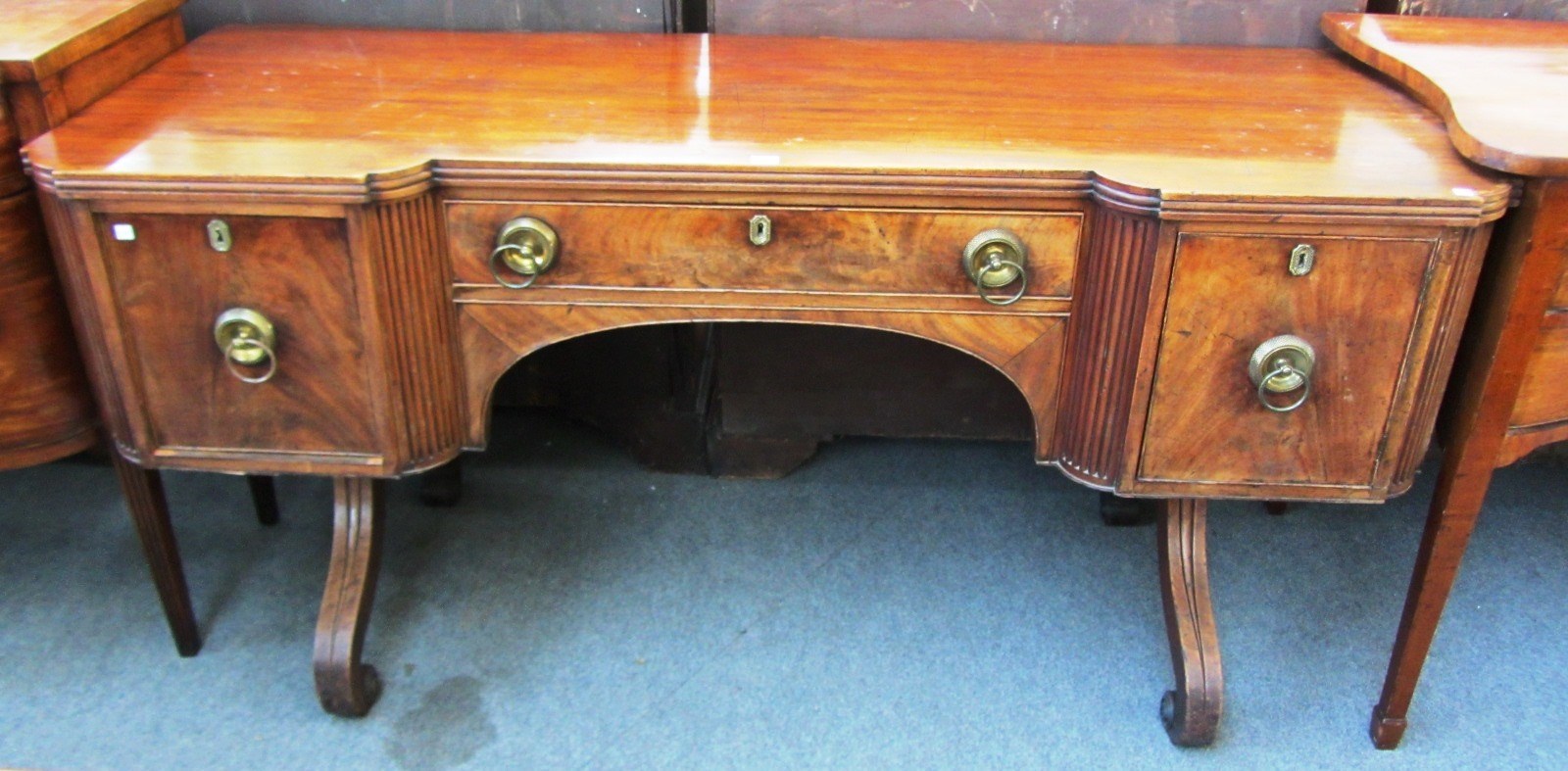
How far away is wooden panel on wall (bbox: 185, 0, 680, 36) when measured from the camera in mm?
1496

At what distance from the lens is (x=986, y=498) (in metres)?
1.74

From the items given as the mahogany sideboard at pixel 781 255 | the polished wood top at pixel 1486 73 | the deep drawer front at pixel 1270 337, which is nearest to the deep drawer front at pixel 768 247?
the mahogany sideboard at pixel 781 255

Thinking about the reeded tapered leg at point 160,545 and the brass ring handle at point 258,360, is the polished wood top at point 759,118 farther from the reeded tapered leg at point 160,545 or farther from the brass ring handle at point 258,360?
the reeded tapered leg at point 160,545

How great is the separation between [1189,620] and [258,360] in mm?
991

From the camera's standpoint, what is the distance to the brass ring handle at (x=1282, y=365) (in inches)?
41.4

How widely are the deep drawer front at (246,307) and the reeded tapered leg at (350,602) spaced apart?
0.66 ft

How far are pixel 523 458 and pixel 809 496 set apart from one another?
445 millimetres

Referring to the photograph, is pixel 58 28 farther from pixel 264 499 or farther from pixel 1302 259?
pixel 1302 259

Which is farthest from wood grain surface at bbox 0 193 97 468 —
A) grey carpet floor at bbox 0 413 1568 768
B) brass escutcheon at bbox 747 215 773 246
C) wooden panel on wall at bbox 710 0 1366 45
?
wooden panel on wall at bbox 710 0 1366 45

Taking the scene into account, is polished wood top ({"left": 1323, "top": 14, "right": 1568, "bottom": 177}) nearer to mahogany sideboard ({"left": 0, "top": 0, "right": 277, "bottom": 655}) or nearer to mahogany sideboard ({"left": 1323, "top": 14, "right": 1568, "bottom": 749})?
mahogany sideboard ({"left": 1323, "top": 14, "right": 1568, "bottom": 749})

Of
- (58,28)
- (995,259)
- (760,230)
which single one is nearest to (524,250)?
(760,230)

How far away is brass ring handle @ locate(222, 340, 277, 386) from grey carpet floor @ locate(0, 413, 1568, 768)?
447 millimetres

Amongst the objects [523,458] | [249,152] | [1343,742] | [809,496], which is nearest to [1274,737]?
[1343,742]

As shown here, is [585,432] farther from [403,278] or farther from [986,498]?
[403,278]
